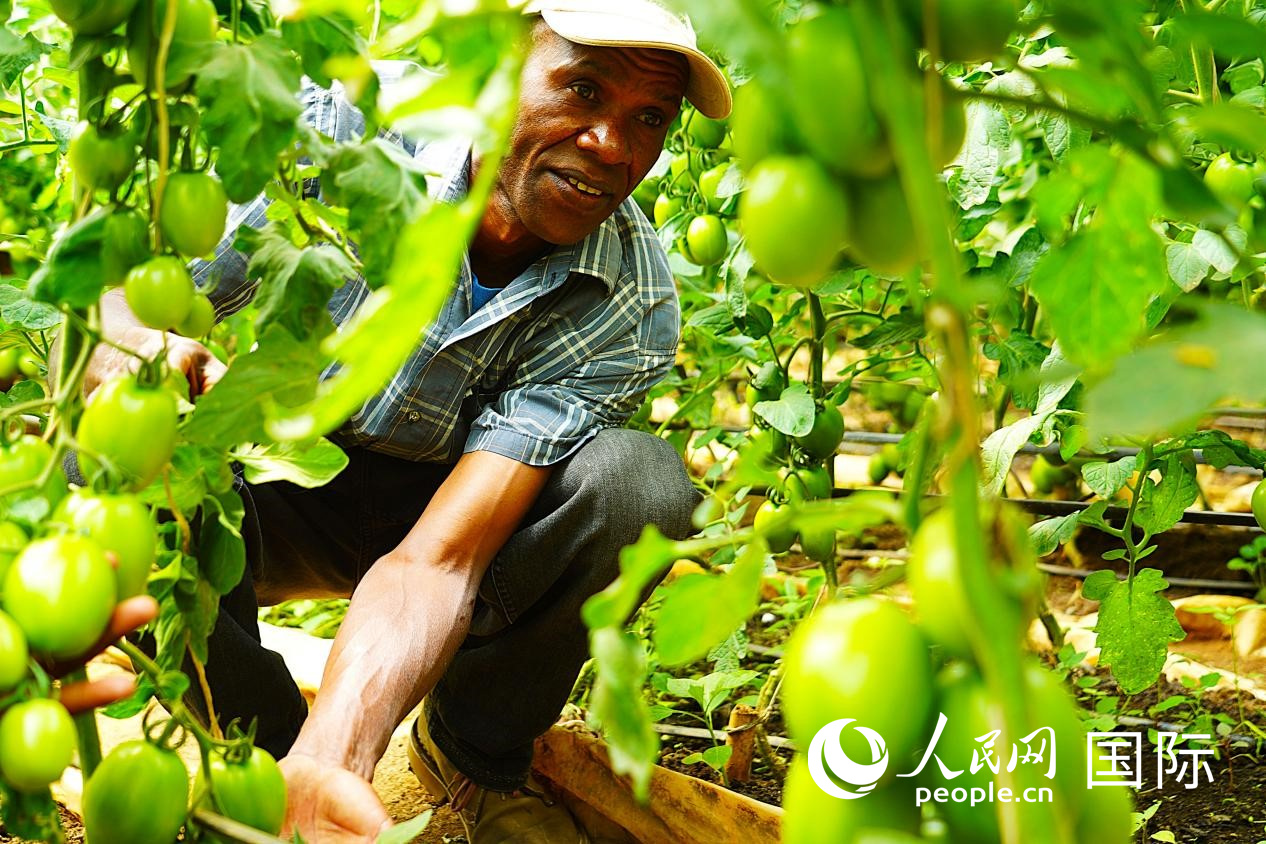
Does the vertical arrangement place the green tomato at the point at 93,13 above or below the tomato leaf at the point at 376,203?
above

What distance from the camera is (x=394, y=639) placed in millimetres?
1350

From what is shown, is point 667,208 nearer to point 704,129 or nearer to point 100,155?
point 704,129

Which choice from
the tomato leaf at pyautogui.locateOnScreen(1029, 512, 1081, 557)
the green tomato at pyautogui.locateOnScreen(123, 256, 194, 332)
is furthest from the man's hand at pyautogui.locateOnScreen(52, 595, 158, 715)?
the tomato leaf at pyautogui.locateOnScreen(1029, 512, 1081, 557)

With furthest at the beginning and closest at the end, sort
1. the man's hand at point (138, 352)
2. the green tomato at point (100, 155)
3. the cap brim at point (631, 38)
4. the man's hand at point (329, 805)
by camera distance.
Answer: the cap brim at point (631, 38), the man's hand at point (138, 352), the man's hand at point (329, 805), the green tomato at point (100, 155)

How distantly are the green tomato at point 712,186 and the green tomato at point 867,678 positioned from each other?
1.44 m

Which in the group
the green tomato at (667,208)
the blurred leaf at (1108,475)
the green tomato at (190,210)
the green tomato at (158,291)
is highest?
the green tomato at (190,210)

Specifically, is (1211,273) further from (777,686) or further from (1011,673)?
(1011,673)

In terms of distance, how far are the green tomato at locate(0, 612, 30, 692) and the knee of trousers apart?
1.08 m

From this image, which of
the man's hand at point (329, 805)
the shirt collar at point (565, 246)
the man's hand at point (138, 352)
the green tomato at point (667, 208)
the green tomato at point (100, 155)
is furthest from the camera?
the green tomato at point (667, 208)

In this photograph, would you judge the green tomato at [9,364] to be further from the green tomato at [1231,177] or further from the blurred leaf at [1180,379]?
the blurred leaf at [1180,379]

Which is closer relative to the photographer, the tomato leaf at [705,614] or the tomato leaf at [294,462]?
the tomato leaf at [705,614]

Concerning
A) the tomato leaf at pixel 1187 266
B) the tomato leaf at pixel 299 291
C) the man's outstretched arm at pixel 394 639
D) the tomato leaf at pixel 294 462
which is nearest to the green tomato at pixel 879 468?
the man's outstretched arm at pixel 394 639

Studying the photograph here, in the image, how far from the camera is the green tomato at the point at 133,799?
71 cm

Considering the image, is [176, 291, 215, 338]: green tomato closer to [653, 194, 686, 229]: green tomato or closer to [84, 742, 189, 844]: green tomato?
[84, 742, 189, 844]: green tomato
